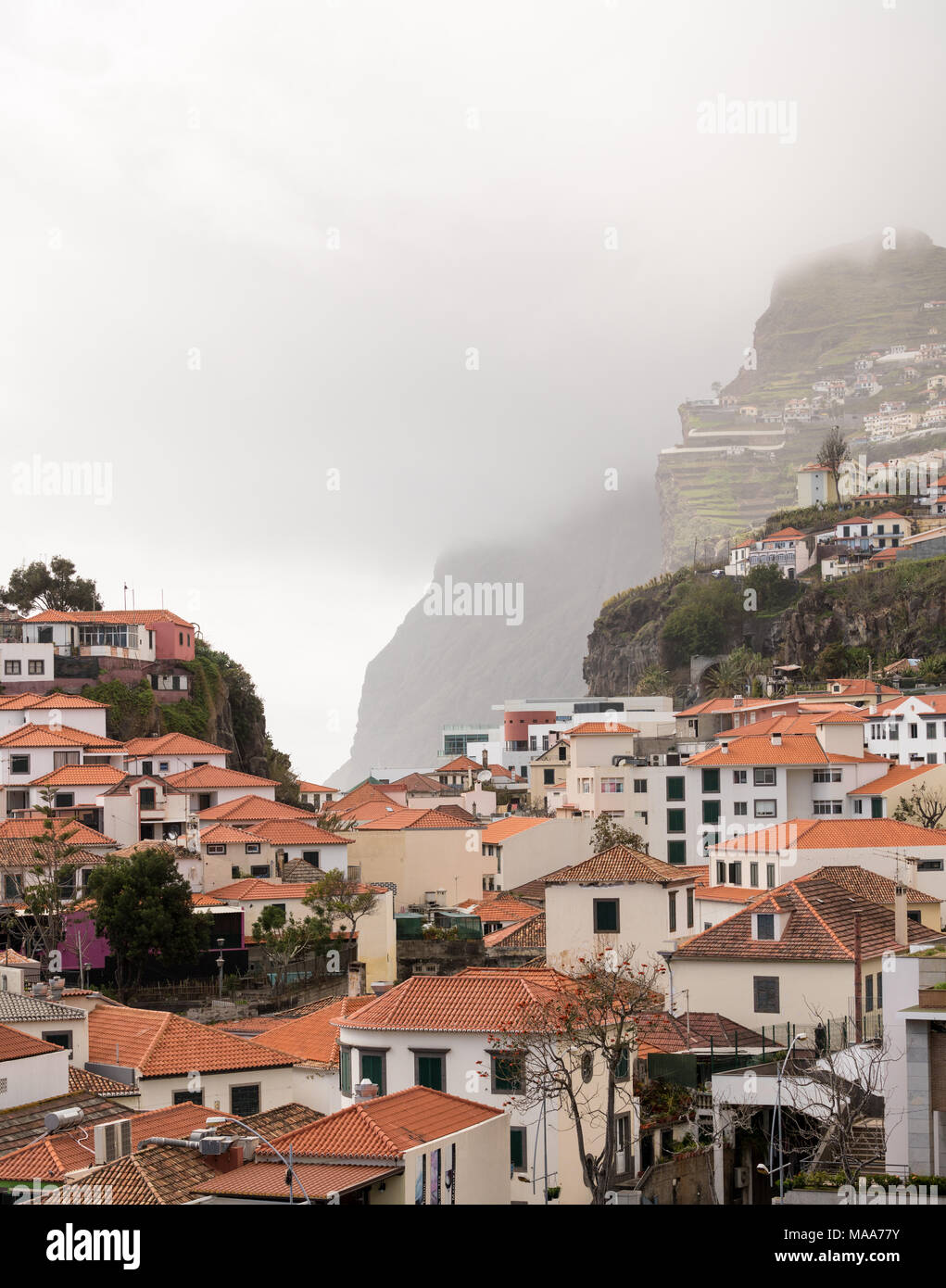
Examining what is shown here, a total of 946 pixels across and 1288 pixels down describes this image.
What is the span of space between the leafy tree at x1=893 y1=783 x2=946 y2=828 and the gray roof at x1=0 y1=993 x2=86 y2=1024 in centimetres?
4194

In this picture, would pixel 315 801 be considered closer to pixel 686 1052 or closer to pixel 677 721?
pixel 677 721

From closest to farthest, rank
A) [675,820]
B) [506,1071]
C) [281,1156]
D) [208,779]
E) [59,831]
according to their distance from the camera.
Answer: [281,1156] < [506,1071] < [59,831] < [208,779] < [675,820]

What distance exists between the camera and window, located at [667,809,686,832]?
72812mm

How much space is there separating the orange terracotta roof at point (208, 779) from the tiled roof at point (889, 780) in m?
26.1

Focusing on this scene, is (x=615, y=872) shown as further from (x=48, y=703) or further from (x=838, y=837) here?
(x=48, y=703)

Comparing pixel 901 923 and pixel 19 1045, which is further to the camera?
pixel 901 923

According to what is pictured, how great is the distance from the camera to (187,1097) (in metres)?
32.5

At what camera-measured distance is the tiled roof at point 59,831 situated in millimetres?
57938

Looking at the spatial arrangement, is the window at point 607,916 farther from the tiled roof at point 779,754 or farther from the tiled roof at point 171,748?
the tiled roof at point 171,748

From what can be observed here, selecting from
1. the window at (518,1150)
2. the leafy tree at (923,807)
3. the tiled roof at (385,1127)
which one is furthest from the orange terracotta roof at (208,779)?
the tiled roof at (385,1127)

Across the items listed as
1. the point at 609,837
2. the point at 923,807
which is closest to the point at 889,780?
the point at 923,807

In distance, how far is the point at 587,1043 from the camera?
Result: 2572 cm

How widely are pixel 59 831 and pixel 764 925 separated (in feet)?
105

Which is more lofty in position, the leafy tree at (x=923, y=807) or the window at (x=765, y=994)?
the leafy tree at (x=923, y=807)
